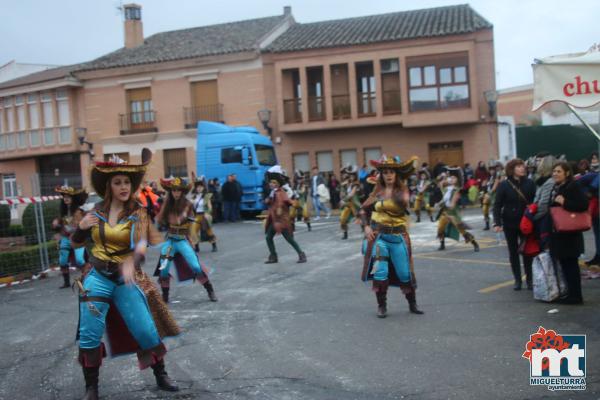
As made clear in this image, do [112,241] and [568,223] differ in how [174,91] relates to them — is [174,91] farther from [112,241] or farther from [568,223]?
A: [112,241]

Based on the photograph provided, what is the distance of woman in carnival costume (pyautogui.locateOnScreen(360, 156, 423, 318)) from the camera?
7.37 meters

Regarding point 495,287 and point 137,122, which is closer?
point 495,287

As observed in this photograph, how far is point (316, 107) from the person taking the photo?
2897 centimetres

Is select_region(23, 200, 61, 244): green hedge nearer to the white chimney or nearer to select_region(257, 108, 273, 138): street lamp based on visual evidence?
select_region(257, 108, 273, 138): street lamp

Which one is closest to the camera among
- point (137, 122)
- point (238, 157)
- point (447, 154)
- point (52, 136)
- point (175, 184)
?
point (175, 184)

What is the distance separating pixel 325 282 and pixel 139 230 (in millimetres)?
5275

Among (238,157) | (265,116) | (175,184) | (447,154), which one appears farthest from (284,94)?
(175,184)

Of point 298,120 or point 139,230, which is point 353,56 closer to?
point 298,120

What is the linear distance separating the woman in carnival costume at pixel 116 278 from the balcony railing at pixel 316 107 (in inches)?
945

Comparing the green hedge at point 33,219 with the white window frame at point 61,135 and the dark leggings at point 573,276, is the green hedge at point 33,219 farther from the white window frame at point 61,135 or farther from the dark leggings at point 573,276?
the white window frame at point 61,135

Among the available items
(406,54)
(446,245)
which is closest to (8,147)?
(406,54)

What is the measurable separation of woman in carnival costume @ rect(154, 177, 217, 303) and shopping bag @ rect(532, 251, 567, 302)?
165 inches

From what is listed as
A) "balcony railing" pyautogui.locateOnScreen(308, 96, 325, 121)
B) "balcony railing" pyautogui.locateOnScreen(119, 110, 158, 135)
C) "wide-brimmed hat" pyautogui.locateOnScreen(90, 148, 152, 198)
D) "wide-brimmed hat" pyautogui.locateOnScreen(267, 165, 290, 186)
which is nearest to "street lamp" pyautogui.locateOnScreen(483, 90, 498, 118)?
"balcony railing" pyautogui.locateOnScreen(308, 96, 325, 121)

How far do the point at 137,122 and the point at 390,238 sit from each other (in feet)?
86.3
